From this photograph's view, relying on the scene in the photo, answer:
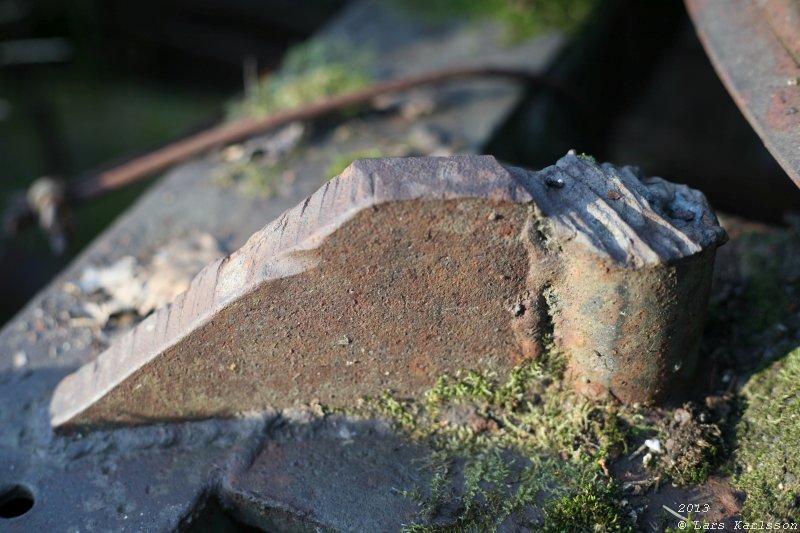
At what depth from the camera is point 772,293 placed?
2.64m

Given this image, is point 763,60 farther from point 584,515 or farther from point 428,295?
point 584,515

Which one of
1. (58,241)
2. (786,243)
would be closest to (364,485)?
(786,243)

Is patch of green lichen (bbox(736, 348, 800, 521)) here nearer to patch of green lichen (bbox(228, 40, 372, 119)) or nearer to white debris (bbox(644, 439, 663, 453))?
white debris (bbox(644, 439, 663, 453))

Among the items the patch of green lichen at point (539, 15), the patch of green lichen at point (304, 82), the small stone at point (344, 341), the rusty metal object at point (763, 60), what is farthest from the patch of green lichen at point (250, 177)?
the rusty metal object at point (763, 60)

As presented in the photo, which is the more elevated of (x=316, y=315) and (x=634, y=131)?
(x=316, y=315)

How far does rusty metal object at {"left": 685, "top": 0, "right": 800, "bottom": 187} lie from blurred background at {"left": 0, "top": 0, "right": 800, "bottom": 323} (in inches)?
50.5

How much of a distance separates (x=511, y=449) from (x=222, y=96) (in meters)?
6.52

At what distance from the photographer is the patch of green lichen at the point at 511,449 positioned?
2088mm

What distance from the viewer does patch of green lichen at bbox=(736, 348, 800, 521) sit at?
2029mm

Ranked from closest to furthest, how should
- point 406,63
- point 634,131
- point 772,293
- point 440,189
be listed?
point 440,189 → point 772,293 → point 406,63 → point 634,131

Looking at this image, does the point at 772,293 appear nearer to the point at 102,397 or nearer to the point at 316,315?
the point at 316,315

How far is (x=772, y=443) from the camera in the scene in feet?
7.05

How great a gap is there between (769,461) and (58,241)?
319 centimetres

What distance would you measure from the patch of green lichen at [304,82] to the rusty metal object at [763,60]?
175 cm
